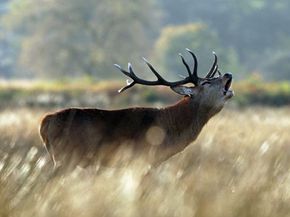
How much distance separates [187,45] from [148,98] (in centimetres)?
3440

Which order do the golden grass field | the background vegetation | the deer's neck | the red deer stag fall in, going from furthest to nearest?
the background vegetation < the deer's neck < the red deer stag < the golden grass field

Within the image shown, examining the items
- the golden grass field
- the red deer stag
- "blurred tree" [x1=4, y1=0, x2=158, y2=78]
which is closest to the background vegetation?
"blurred tree" [x1=4, y1=0, x2=158, y2=78]

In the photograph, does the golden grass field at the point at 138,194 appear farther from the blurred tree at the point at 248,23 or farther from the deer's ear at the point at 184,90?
the blurred tree at the point at 248,23

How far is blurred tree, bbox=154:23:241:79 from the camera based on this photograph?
197ft

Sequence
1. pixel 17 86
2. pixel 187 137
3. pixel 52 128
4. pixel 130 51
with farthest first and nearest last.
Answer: pixel 130 51 < pixel 17 86 < pixel 187 137 < pixel 52 128

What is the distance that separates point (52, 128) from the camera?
7512 mm

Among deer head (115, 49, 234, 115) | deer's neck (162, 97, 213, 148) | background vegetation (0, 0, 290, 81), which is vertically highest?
background vegetation (0, 0, 290, 81)

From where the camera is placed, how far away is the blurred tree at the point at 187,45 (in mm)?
60156

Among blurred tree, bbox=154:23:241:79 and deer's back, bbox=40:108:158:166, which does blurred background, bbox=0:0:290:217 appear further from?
deer's back, bbox=40:108:158:166

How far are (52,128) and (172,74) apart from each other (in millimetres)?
55293

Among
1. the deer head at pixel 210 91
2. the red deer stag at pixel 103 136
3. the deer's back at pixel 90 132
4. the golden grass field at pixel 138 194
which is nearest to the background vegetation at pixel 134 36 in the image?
the deer head at pixel 210 91

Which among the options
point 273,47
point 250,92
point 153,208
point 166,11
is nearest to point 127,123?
point 153,208

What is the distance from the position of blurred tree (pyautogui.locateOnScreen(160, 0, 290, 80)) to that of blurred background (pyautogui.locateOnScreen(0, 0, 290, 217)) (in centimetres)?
9

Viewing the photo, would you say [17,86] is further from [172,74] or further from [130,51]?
[172,74]
